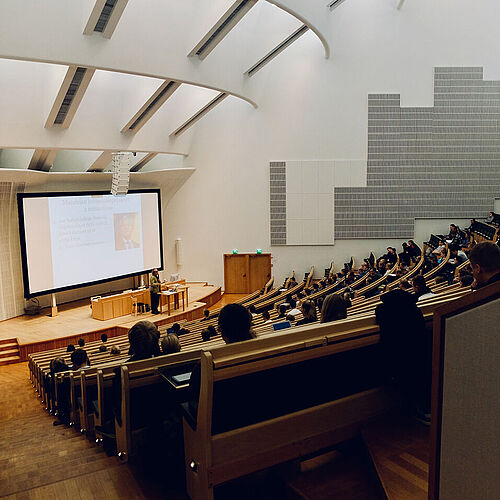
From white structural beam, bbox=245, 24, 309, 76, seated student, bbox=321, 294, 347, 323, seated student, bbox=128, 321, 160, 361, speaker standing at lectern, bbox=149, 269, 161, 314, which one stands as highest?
white structural beam, bbox=245, 24, 309, 76

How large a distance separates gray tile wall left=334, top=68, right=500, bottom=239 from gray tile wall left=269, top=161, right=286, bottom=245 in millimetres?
1593

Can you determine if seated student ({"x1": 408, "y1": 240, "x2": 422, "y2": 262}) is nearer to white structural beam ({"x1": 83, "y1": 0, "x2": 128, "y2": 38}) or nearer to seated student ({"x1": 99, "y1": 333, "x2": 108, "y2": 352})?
seated student ({"x1": 99, "y1": 333, "x2": 108, "y2": 352})

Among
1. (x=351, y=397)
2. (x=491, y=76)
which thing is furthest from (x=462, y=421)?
(x=491, y=76)

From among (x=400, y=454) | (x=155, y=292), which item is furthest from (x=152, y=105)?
(x=400, y=454)

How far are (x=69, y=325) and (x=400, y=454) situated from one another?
1013 cm

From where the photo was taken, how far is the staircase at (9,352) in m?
10.1

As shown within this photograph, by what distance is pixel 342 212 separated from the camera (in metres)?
14.8

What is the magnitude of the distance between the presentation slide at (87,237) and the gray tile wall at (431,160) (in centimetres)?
568

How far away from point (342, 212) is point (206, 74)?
662cm

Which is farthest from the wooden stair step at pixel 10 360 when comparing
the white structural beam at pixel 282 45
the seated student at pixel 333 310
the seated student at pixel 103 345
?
the seated student at pixel 333 310

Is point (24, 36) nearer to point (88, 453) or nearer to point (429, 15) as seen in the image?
point (88, 453)

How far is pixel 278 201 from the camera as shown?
14.9 m

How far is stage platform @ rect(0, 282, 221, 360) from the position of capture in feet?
33.8

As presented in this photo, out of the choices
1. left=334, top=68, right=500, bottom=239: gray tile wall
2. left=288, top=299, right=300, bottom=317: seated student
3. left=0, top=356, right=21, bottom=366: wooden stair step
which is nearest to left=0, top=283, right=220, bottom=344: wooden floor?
left=0, top=356, right=21, bottom=366: wooden stair step
